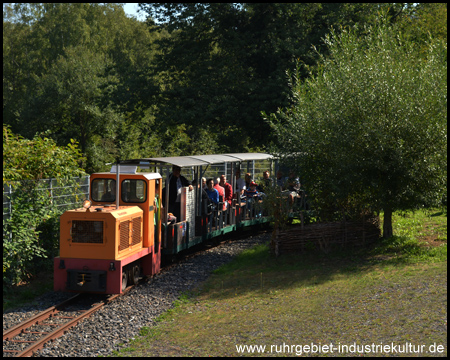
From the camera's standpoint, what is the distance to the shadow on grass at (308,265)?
12234mm

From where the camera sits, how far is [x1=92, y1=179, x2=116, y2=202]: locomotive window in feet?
40.5

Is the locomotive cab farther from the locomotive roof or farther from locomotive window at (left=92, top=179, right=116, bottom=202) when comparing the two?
the locomotive roof

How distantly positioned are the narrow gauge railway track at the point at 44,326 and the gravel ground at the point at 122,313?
14cm

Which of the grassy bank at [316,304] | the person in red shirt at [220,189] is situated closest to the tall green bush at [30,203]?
the grassy bank at [316,304]

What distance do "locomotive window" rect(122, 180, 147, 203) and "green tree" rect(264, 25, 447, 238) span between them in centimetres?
482

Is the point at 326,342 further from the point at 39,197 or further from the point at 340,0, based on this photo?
the point at 340,0

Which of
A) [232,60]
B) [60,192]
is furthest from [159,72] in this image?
[60,192]

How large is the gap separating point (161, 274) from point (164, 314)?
11.0 ft

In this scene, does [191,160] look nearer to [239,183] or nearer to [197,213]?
[197,213]

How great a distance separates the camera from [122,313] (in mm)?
10070

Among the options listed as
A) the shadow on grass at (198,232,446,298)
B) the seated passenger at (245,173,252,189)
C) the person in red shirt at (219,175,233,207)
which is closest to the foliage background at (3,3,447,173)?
the seated passenger at (245,173,252,189)

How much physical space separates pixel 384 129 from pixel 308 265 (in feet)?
12.4

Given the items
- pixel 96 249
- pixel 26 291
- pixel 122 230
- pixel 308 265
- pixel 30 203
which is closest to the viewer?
pixel 96 249

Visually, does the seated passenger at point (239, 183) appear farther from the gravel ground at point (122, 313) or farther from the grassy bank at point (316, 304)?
the gravel ground at point (122, 313)
